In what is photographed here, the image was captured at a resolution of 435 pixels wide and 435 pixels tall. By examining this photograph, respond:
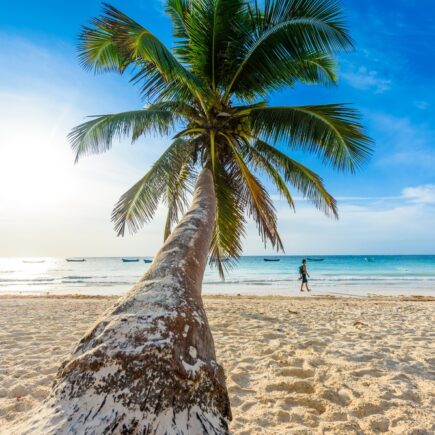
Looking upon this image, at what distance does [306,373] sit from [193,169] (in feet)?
17.1

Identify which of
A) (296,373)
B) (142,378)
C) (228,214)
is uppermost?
(228,214)

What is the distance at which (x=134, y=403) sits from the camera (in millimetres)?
1244

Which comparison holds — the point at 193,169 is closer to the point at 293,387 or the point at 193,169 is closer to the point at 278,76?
the point at 278,76

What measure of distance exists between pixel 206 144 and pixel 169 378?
5.54 meters

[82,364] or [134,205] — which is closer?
[82,364]

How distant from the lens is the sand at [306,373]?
8.38 feet

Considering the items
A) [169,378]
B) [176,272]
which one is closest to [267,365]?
[176,272]

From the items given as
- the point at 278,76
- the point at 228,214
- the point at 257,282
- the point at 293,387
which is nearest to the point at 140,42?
the point at 278,76

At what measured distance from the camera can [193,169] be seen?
24.8ft

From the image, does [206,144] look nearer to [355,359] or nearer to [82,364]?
[355,359]

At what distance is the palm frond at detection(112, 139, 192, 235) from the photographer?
21.1 feet

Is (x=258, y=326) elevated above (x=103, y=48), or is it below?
below

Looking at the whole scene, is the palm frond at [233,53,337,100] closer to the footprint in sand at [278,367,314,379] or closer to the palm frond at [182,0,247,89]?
the palm frond at [182,0,247,89]

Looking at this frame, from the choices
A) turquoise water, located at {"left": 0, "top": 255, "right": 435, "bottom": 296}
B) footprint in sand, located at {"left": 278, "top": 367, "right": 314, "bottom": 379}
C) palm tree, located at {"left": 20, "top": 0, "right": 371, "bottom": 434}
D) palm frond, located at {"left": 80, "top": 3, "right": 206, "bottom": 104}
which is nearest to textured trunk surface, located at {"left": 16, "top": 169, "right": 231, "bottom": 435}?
palm tree, located at {"left": 20, "top": 0, "right": 371, "bottom": 434}
